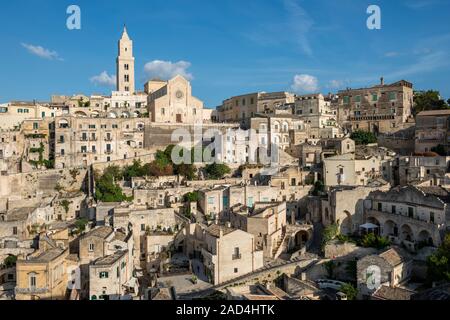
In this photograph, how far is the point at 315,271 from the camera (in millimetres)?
25531

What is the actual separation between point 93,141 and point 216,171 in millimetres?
12716

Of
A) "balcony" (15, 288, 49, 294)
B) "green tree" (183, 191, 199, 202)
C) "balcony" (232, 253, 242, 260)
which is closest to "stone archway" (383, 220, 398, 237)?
"balcony" (232, 253, 242, 260)

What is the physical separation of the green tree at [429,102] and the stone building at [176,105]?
2636 cm

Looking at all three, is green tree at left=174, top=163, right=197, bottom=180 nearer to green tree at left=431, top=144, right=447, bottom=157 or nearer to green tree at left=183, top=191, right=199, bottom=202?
green tree at left=183, top=191, right=199, bottom=202

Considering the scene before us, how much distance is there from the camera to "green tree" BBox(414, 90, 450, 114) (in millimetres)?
53469

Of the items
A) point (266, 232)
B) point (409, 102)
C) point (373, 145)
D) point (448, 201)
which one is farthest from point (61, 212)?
point (409, 102)

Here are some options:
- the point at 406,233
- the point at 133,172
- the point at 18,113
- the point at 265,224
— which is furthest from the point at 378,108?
the point at 18,113

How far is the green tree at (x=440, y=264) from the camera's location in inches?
843

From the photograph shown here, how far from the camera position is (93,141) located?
4347cm

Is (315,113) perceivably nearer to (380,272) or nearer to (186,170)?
(186,170)

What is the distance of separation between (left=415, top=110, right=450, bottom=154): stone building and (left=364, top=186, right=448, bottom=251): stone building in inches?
674
